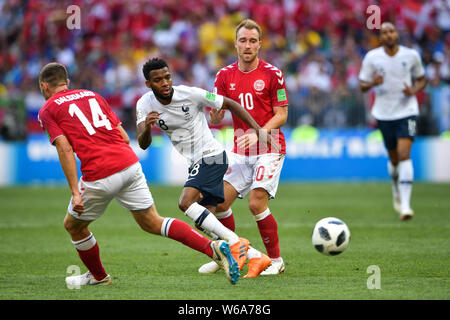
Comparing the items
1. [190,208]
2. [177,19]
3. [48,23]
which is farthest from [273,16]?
[190,208]

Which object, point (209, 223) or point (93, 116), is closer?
point (93, 116)

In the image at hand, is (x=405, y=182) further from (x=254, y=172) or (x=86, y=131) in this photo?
(x=86, y=131)

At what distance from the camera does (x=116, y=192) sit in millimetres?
6191

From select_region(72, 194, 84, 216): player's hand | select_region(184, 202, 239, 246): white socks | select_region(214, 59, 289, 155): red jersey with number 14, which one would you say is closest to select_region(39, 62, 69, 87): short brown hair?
select_region(72, 194, 84, 216): player's hand

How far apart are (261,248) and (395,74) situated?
4.12m

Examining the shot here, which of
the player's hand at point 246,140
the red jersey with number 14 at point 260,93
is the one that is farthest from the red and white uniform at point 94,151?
the red jersey with number 14 at point 260,93

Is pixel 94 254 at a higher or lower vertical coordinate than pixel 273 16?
lower

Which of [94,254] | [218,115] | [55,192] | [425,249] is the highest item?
[218,115]

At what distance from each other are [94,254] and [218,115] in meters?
1.81

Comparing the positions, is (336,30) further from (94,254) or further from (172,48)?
(94,254)

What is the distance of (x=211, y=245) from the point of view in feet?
20.4

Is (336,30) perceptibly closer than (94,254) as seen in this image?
No

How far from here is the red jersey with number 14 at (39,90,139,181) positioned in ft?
20.1

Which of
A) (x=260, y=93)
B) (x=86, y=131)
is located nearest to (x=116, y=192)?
(x=86, y=131)
